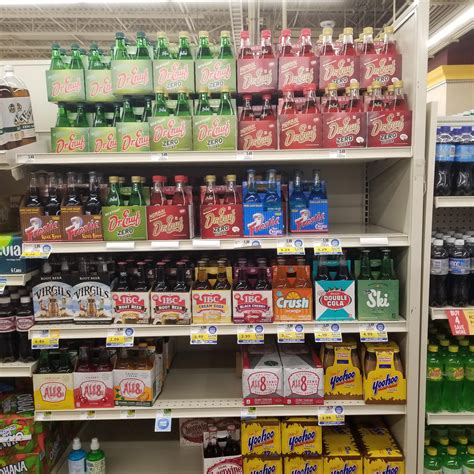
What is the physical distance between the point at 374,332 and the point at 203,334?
83cm

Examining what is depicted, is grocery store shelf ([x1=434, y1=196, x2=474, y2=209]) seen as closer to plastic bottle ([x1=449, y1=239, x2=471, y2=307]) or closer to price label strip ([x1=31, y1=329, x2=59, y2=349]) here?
plastic bottle ([x1=449, y1=239, x2=471, y2=307])

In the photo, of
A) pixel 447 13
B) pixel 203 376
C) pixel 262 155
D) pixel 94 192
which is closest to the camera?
pixel 262 155

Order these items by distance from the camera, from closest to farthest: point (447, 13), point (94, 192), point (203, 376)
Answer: point (94, 192), point (203, 376), point (447, 13)

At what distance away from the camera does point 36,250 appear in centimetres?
209

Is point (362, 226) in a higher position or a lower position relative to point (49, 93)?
lower

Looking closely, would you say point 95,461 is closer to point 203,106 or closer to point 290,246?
point 290,246

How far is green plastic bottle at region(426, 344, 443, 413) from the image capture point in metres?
2.21

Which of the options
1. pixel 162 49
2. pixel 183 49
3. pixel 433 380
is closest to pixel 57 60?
pixel 162 49

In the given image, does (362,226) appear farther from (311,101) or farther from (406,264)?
(311,101)

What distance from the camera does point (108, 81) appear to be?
2135mm

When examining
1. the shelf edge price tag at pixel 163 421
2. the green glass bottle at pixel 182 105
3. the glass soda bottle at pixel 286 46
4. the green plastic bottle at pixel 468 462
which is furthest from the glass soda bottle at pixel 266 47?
the green plastic bottle at pixel 468 462

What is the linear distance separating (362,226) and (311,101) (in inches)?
33.7

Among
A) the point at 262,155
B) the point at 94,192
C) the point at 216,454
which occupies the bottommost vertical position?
the point at 216,454

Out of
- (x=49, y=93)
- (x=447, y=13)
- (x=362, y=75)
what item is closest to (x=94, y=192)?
(x=49, y=93)
